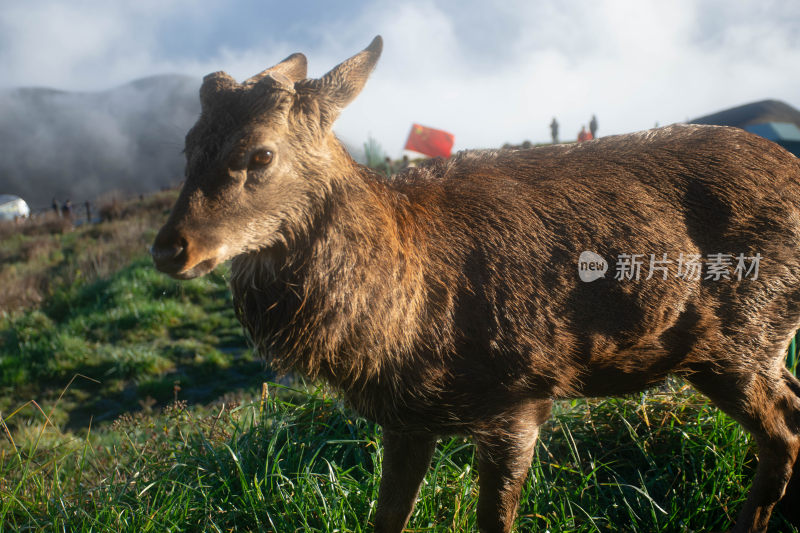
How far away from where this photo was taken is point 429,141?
30.1ft

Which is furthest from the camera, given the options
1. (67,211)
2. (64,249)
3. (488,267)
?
(67,211)

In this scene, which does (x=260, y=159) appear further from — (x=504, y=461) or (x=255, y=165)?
(x=504, y=461)

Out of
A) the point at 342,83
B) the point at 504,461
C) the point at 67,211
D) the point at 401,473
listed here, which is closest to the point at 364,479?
the point at 401,473

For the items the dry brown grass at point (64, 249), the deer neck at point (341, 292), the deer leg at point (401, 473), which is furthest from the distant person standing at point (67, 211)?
the deer neck at point (341, 292)

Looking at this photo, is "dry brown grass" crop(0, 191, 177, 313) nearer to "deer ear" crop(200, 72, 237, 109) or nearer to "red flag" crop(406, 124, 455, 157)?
"red flag" crop(406, 124, 455, 157)

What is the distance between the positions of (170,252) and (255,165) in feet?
1.27

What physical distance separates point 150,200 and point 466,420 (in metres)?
20.0

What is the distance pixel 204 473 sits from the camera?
3.35 meters

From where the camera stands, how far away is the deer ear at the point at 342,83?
2.04 m

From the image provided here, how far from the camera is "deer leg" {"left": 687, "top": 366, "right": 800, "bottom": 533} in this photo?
2736 millimetres

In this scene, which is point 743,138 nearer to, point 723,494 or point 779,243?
point 779,243

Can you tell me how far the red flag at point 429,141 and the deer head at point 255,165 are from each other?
23.0ft

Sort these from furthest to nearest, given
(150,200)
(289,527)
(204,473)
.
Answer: (150,200) → (204,473) → (289,527)

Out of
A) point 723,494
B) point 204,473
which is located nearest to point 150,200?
point 204,473
